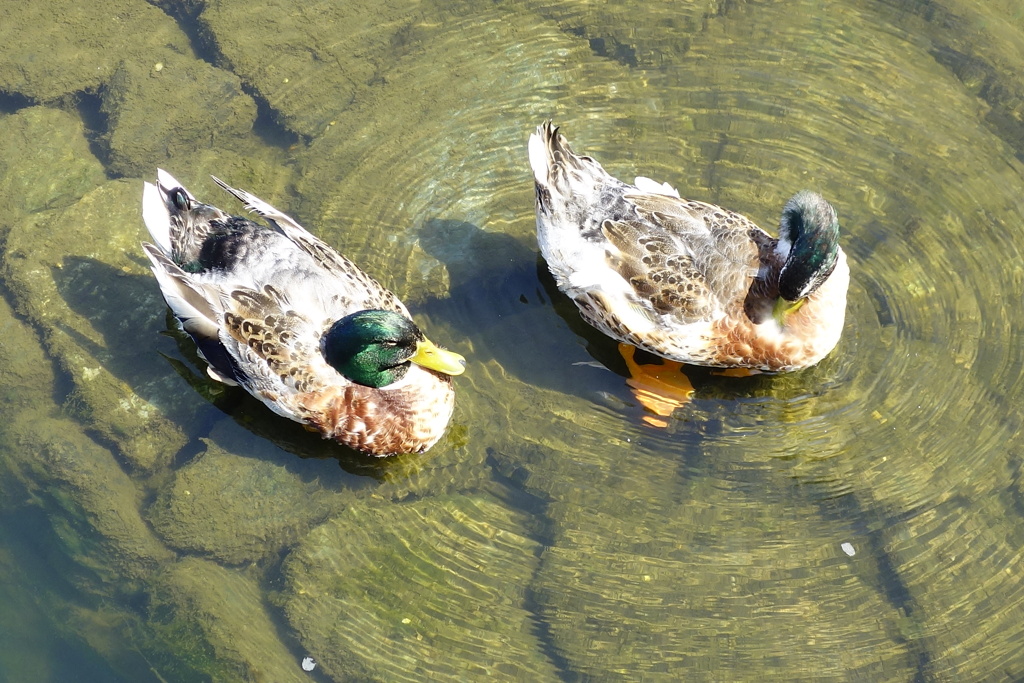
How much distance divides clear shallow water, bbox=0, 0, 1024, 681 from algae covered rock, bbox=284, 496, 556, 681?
2 cm

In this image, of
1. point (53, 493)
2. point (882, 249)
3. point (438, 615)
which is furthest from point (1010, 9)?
point (53, 493)

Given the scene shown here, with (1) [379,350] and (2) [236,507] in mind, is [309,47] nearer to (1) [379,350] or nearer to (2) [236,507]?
(1) [379,350]

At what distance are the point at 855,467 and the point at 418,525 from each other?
278 centimetres

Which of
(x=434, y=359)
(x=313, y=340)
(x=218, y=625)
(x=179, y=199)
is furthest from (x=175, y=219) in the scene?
(x=218, y=625)

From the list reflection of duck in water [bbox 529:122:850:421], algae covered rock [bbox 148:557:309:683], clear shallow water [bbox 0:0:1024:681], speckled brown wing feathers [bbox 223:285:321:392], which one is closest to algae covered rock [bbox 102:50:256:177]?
clear shallow water [bbox 0:0:1024:681]

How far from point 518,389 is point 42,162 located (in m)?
4.37

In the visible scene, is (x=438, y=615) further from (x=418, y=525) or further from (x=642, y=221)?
(x=642, y=221)

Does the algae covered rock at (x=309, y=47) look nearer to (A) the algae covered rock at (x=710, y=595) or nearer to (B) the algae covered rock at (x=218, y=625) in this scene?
(B) the algae covered rock at (x=218, y=625)

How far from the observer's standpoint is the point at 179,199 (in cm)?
677

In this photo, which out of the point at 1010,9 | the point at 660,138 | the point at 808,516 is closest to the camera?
the point at 808,516

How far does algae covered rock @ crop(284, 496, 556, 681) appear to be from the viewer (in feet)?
19.2

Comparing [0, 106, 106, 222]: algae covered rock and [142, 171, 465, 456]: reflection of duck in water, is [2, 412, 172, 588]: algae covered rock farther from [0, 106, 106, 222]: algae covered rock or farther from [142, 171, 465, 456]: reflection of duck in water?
[0, 106, 106, 222]: algae covered rock

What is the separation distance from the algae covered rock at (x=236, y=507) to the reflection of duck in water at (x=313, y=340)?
1.43 ft

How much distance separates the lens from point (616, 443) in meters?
6.54
